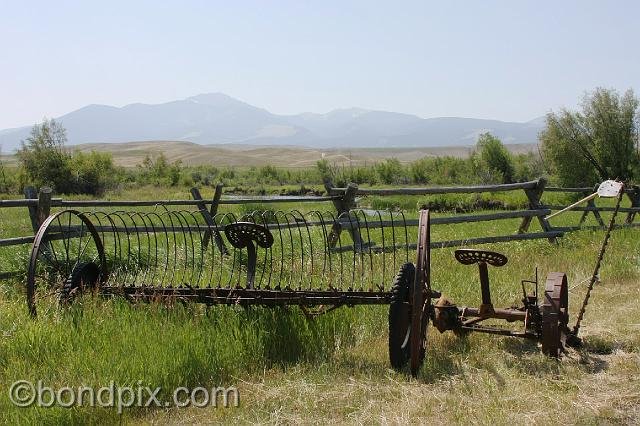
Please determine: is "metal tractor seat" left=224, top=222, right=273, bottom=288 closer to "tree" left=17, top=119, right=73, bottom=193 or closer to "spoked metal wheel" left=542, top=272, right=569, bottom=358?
"spoked metal wheel" left=542, top=272, right=569, bottom=358

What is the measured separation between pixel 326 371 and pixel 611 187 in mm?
2758

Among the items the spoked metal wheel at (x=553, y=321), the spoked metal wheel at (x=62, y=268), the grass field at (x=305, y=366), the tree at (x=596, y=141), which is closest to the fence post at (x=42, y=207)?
the spoked metal wheel at (x=62, y=268)

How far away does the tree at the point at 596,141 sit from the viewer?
115 ft

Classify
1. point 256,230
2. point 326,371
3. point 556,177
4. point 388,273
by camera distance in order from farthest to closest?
1. point 556,177
2. point 388,273
3. point 256,230
4. point 326,371

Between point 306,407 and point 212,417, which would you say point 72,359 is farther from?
point 306,407

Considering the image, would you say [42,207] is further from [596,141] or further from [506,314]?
[596,141]

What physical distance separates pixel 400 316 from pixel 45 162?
144ft

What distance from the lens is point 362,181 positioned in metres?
57.0

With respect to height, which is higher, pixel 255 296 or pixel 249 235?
pixel 249 235

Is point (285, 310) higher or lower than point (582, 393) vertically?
higher

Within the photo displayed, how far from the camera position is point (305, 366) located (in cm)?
470

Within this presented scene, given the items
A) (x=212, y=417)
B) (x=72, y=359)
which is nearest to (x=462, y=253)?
(x=212, y=417)

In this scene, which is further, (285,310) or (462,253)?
(285,310)

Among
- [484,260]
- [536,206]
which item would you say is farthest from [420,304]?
[536,206]
